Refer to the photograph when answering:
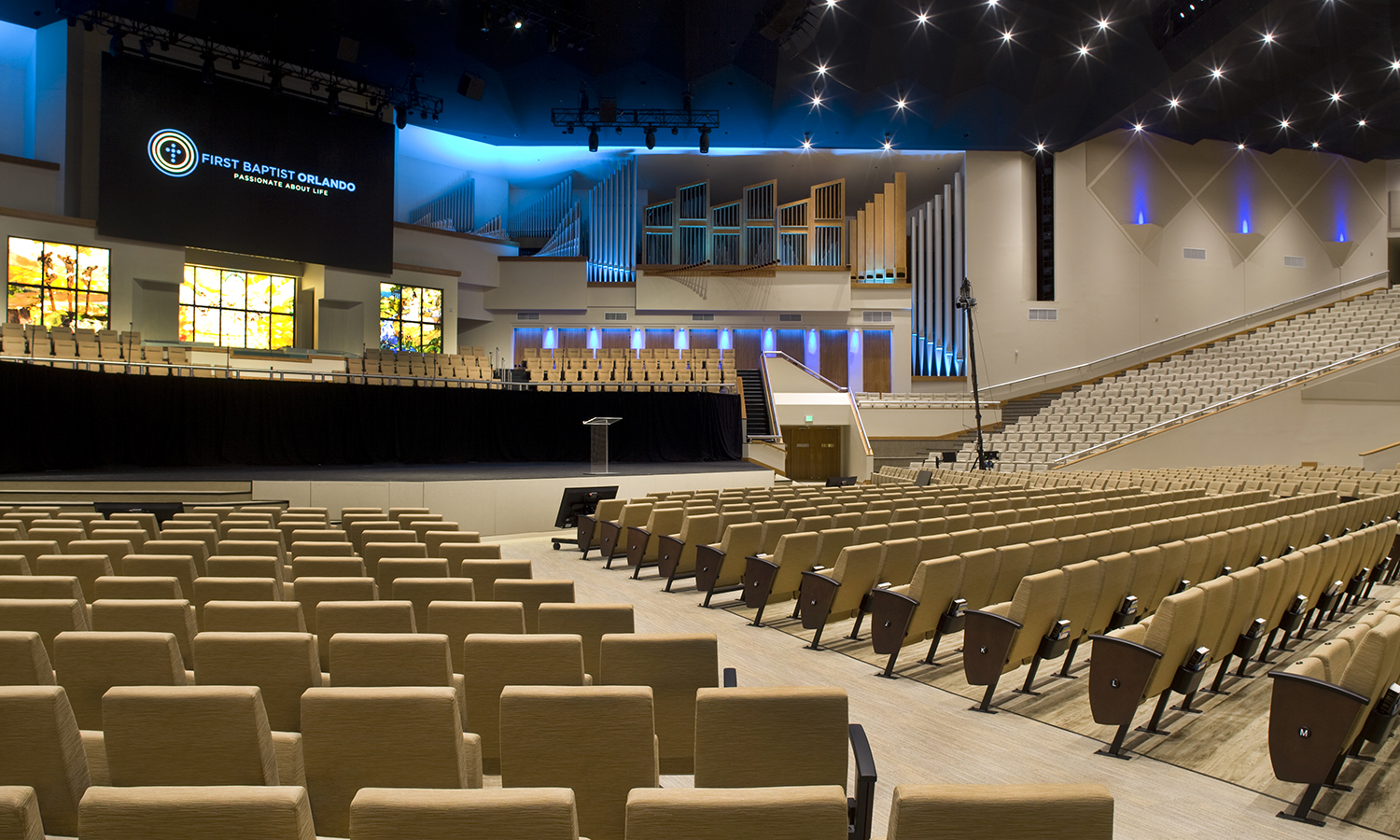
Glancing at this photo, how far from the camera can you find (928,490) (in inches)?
406

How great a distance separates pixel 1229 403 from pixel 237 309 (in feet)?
62.2

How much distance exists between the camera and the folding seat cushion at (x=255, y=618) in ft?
10.2

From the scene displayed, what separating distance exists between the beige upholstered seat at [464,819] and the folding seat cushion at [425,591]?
8.44ft

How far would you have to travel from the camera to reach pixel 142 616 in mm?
3139

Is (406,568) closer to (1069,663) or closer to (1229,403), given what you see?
(1069,663)

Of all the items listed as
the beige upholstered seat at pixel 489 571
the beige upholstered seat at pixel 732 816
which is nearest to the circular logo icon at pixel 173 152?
the beige upholstered seat at pixel 489 571

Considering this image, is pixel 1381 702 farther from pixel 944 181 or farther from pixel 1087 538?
pixel 944 181

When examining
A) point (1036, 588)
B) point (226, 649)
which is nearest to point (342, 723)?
point (226, 649)

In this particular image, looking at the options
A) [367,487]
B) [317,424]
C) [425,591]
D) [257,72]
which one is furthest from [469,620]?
[257,72]

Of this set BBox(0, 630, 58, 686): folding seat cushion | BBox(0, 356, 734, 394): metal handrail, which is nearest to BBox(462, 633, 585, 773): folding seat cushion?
BBox(0, 630, 58, 686): folding seat cushion

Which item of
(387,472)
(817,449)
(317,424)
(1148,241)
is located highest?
(1148,241)

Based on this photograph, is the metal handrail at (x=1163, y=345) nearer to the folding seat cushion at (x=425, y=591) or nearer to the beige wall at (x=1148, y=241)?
the beige wall at (x=1148, y=241)

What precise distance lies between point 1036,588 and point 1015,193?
1909 centimetres

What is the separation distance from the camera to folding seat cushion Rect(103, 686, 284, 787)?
186 cm
